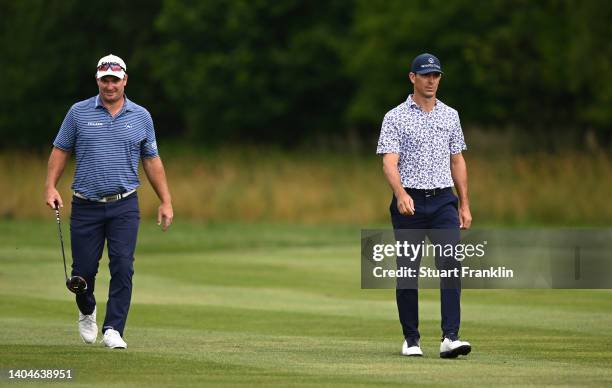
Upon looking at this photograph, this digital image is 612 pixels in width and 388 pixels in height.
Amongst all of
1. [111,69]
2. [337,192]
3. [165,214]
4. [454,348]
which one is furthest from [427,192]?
[337,192]

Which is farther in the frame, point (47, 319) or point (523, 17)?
point (523, 17)

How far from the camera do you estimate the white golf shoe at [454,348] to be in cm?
1023

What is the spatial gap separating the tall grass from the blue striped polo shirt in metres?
17.6

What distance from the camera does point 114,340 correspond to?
10.7 meters

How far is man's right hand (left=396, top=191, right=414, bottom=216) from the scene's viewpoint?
1023 centimetres

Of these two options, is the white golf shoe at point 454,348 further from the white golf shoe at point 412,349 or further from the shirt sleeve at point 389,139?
the shirt sleeve at point 389,139

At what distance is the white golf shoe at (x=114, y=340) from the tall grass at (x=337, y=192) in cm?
1767

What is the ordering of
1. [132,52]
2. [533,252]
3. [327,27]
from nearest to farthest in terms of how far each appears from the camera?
[533,252]
[327,27]
[132,52]

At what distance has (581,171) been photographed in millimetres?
28609

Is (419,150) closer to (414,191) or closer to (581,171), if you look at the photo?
(414,191)

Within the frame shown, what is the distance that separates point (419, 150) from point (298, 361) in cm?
166

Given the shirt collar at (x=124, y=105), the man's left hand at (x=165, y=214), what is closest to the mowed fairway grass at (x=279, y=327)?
the man's left hand at (x=165, y=214)

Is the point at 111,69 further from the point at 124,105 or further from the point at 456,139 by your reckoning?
the point at 456,139

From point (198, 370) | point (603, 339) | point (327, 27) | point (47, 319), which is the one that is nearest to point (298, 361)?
point (198, 370)
